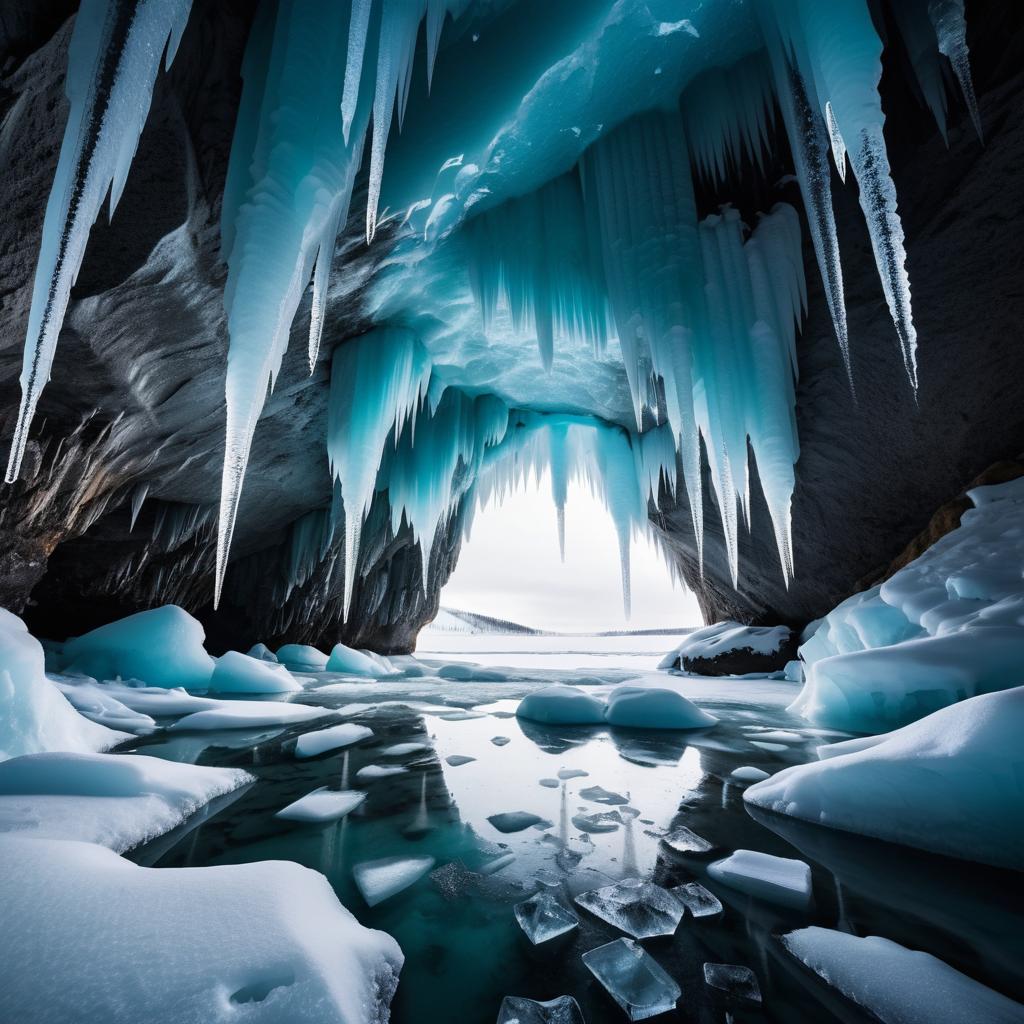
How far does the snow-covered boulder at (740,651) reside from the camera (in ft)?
28.3

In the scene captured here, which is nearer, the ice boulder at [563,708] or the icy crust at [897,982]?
the icy crust at [897,982]

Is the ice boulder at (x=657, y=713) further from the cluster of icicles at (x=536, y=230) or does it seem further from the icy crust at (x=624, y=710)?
the cluster of icicles at (x=536, y=230)

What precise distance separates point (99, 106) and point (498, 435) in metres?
6.57

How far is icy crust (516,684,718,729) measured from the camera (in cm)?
379

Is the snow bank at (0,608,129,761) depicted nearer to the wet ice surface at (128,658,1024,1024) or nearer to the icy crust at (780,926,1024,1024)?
the wet ice surface at (128,658,1024,1024)

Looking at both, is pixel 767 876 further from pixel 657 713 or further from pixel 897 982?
pixel 657 713

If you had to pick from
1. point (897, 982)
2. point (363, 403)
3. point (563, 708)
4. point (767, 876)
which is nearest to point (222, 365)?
point (363, 403)

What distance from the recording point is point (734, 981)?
0.94 meters

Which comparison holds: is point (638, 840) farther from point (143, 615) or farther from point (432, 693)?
point (143, 615)

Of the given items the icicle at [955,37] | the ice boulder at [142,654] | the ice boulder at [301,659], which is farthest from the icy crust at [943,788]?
the ice boulder at [301,659]

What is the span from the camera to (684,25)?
3674 millimetres

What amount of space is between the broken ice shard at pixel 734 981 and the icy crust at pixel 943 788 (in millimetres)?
971

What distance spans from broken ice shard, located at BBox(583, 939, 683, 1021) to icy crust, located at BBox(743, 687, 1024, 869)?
42.2 inches

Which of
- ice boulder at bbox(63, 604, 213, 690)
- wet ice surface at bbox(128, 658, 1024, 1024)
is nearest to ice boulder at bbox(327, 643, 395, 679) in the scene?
ice boulder at bbox(63, 604, 213, 690)
